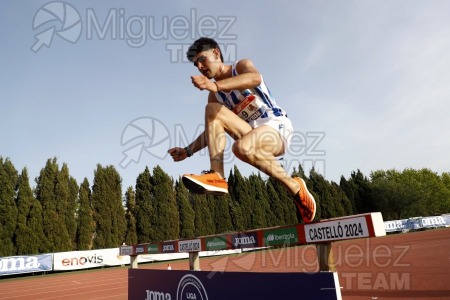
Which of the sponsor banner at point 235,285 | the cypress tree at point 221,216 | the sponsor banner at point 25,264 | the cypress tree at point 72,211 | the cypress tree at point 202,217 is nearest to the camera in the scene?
the sponsor banner at point 235,285

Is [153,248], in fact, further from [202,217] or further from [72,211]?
[202,217]

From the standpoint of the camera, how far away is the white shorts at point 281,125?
2.98 m


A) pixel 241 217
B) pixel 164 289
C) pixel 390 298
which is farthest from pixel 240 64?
pixel 241 217

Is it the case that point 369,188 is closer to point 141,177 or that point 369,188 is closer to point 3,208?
point 141,177

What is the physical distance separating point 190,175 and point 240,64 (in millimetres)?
1054

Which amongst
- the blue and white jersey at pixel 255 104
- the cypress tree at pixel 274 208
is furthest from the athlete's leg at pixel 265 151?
the cypress tree at pixel 274 208

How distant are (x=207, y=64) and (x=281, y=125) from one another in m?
0.85

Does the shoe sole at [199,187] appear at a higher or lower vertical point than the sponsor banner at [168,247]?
higher

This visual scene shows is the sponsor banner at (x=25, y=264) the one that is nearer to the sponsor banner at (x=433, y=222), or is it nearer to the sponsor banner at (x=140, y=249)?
the sponsor banner at (x=140, y=249)

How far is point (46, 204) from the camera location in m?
27.5

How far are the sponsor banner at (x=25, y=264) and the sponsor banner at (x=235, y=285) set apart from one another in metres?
20.7

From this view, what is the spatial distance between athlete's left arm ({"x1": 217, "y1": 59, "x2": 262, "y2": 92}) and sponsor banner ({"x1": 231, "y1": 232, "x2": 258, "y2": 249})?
53.2 inches

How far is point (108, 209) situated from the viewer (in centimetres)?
3020

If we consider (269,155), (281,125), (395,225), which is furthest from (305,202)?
(395,225)
